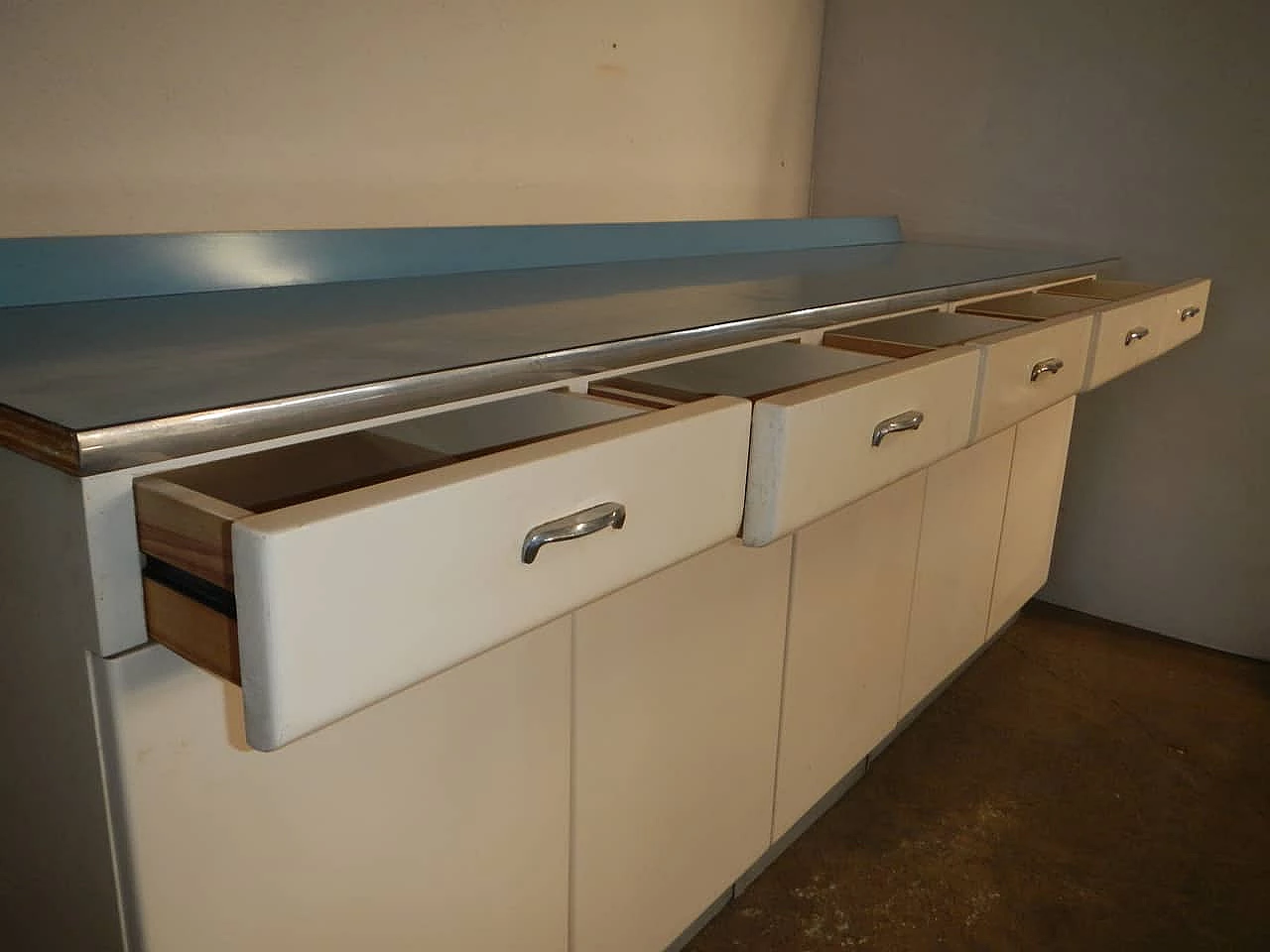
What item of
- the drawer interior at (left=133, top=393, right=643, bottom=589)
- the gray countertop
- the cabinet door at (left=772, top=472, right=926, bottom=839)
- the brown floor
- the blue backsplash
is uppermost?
the blue backsplash

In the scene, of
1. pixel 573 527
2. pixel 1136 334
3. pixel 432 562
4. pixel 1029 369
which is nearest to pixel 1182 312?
pixel 1136 334

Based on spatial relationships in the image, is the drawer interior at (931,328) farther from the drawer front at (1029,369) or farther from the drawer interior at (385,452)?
the drawer interior at (385,452)

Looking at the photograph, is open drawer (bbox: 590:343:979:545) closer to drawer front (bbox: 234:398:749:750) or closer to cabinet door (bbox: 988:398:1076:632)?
drawer front (bbox: 234:398:749:750)

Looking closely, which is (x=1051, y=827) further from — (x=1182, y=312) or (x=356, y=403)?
(x=356, y=403)

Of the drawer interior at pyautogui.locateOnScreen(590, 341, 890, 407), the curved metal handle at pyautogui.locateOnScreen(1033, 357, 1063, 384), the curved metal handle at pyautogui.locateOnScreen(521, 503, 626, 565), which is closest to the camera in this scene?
the curved metal handle at pyautogui.locateOnScreen(521, 503, 626, 565)

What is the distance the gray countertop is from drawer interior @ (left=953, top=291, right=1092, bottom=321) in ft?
0.84

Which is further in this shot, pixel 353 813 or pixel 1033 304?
pixel 1033 304

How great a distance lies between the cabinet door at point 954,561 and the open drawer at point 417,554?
952 millimetres

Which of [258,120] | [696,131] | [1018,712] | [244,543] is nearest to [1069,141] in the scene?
[696,131]

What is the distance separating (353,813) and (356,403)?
0.35 meters

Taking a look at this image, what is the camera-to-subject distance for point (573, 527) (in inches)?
25.9

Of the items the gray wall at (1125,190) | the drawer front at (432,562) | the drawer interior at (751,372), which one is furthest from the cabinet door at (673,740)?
the gray wall at (1125,190)

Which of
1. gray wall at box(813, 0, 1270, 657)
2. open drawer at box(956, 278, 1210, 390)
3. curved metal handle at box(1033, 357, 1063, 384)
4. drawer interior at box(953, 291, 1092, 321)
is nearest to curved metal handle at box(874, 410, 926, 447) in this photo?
curved metal handle at box(1033, 357, 1063, 384)

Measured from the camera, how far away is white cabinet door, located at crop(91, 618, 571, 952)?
0.67 metres
